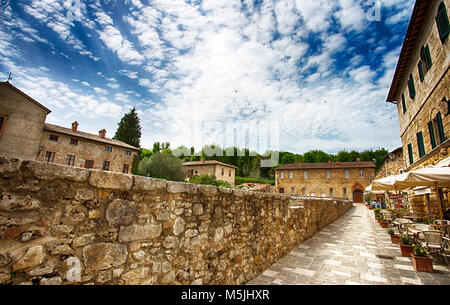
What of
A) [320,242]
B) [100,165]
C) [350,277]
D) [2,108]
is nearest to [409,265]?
[350,277]

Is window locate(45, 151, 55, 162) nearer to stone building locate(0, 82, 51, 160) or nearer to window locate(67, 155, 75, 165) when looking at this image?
window locate(67, 155, 75, 165)

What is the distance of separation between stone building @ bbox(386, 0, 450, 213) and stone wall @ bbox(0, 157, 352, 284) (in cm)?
972

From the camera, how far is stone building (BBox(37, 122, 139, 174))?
2345cm

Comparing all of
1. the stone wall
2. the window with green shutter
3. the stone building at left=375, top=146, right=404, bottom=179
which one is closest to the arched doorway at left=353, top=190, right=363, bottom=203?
the stone building at left=375, top=146, right=404, bottom=179

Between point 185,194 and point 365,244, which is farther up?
point 185,194

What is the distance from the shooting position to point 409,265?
4742 millimetres

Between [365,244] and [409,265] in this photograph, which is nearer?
[409,265]

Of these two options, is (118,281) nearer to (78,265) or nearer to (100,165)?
(78,265)

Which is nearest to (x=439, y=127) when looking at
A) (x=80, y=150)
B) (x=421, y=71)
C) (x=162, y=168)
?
(x=421, y=71)

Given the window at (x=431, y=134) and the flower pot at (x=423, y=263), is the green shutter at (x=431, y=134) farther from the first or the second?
the flower pot at (x=423, y=263)

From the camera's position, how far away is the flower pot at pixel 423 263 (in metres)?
4.35

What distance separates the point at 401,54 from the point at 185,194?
14.3 metres
